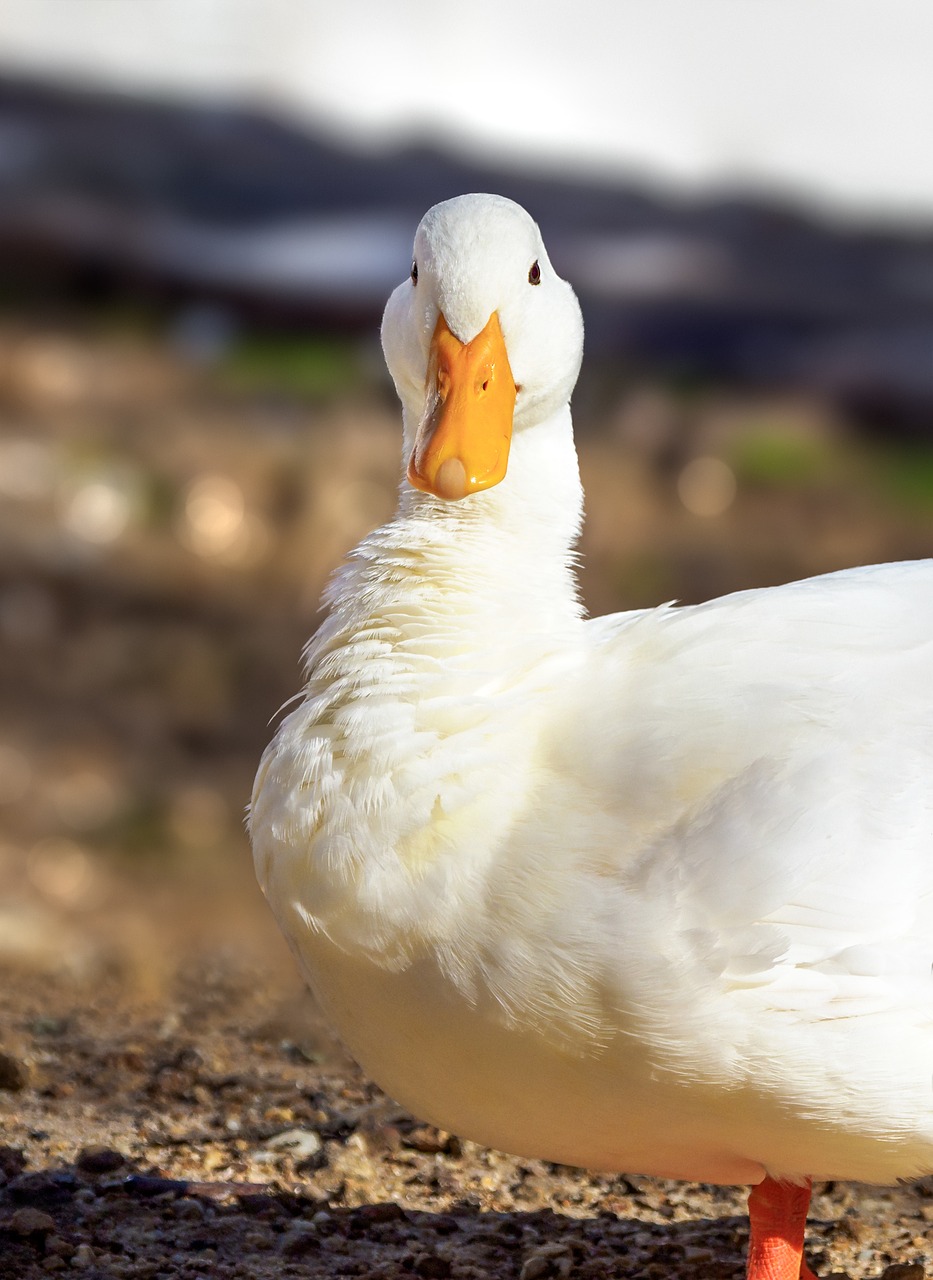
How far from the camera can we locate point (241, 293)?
9586 millimetres

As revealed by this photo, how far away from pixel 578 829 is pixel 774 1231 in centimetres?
77

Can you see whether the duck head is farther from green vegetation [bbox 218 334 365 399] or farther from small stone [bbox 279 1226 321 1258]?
green vegetation [bbox 218 334 365 399]

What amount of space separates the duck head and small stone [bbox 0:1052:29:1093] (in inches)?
67.3

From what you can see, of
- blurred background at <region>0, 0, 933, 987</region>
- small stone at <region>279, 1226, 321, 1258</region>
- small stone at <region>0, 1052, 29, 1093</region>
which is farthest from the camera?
blurred background at <region>0, 0, 933, 987</region>

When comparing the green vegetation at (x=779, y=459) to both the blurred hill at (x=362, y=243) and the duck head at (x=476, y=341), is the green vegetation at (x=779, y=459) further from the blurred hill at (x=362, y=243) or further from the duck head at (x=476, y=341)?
the duck head at (x=476, y=341)

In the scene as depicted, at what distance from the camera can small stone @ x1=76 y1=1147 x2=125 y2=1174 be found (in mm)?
2971

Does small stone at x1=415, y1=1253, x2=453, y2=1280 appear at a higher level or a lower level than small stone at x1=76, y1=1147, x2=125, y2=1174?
lower

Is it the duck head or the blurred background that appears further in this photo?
the blurred background

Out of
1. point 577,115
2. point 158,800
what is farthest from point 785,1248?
point 577,115

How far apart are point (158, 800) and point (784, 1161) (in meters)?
4.42

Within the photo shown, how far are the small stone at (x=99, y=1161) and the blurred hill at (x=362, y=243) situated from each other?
6874mm

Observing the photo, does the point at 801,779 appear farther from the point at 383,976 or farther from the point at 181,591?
→ the point at 181,591

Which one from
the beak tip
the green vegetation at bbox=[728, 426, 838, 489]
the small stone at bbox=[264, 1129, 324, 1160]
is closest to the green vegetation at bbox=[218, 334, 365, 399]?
the green vegetation at bbox=[728, 426, 838, 489]

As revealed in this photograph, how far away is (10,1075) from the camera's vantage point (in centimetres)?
334
